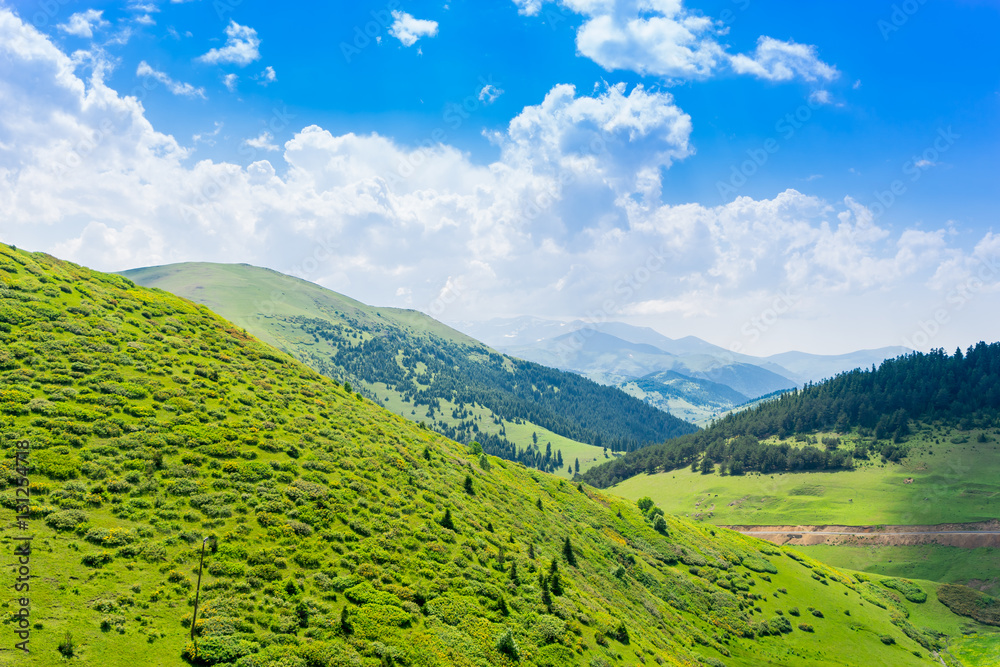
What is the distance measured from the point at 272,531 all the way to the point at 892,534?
550ft

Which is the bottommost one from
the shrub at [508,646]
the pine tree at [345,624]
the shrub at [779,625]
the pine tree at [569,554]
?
the shrub at [779,625]

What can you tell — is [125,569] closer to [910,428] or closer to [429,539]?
[429,539]

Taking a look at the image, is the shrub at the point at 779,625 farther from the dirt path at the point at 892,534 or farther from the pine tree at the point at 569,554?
the dirt path at the point at 892,534

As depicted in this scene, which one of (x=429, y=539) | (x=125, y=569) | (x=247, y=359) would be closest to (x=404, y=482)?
(x=429, y=539)

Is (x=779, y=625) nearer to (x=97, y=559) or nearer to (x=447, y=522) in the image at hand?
(x=447, y=522)

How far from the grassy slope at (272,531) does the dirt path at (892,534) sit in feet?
260

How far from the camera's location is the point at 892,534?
126 m

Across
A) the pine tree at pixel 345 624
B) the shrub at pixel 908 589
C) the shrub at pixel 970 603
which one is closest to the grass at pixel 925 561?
the shrub at pixel 970 603

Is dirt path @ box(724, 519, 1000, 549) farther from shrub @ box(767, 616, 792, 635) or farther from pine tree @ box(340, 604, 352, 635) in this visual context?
pine tree @ box(340, 604, 352, 635)

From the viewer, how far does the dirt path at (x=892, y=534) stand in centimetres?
11650

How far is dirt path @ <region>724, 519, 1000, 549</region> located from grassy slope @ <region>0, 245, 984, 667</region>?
79112 millimetres

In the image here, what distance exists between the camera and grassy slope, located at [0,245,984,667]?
2239cm

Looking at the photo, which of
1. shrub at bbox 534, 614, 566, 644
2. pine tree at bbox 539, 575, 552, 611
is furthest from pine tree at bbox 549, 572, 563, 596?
shrub at bbox 534, 614, 566, 644

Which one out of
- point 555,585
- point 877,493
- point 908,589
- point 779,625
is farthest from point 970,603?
point 555,585
